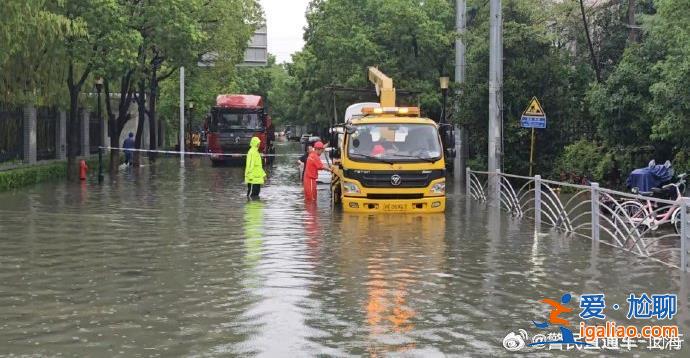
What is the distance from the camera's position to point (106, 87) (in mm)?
36656

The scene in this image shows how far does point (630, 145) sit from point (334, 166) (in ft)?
25.8

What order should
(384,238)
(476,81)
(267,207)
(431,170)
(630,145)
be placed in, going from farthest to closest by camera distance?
(476,81) < (630,145) < (267,207) < (431,170) < (384,238)

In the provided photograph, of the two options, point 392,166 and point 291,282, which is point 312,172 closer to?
point 392,166

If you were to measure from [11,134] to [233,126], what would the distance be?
51.9ft

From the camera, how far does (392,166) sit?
18578mm

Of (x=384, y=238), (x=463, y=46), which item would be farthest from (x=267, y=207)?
(x=463, y=46)

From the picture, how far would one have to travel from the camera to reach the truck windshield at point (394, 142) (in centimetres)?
1903

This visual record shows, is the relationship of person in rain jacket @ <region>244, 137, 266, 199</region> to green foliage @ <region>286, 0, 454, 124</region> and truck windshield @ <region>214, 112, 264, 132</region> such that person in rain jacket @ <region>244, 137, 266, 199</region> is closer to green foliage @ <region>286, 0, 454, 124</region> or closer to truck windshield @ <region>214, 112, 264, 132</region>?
green foliage @ <region>286, 0, 454, 124</region>

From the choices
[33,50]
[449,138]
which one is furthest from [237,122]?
[449,138]

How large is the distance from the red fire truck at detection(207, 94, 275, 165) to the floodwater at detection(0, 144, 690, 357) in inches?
1002

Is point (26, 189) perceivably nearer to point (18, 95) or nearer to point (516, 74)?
point (18, 95)

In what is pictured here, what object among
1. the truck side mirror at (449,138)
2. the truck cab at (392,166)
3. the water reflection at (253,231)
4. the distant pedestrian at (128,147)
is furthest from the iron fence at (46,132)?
the truck side mirror at (449,138)

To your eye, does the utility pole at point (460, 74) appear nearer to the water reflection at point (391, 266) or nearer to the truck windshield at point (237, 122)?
the water reflection at point (391, 266)

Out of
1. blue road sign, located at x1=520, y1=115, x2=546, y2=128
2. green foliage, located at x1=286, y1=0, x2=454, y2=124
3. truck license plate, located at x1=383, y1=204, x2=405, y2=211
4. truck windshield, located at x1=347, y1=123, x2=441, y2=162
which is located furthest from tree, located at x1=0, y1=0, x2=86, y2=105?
blue road sign, located at x1=520, y1=115, x2=546, y2=128
